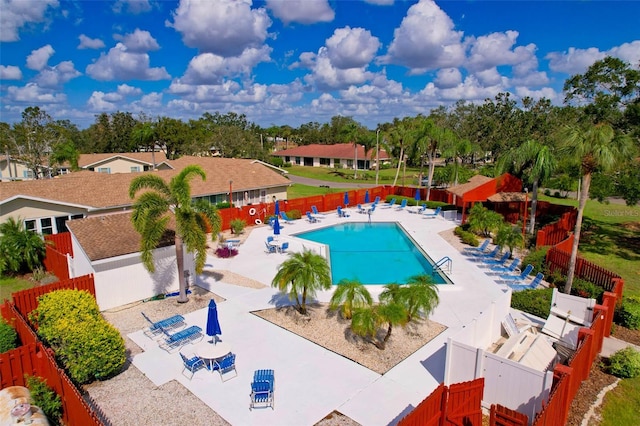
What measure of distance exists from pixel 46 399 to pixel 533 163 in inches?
1023

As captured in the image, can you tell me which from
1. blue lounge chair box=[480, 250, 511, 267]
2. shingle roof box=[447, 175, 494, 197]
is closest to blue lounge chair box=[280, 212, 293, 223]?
shingle roof box=[447, 175, 494, 197]

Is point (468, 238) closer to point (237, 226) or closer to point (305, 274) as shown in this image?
point (237, 226)

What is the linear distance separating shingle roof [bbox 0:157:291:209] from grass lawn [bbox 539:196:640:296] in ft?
76.6

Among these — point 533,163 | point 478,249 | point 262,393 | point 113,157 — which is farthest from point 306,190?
point 262,393

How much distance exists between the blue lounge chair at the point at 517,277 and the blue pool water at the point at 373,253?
2.64m

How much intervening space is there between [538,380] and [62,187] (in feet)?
85.1

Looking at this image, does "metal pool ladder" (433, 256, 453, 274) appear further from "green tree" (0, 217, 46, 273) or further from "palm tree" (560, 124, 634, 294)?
"green tree" (0, 217, 46, 273)

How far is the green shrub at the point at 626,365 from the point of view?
10.8m

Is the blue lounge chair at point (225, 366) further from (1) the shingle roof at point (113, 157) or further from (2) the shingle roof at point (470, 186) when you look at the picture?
(1) the shingle roof at point (113, 157)

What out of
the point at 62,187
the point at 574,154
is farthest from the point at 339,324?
the point at 62,187

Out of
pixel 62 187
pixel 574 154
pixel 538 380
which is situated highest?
pixel 574 154

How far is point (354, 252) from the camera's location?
24562 millimetres

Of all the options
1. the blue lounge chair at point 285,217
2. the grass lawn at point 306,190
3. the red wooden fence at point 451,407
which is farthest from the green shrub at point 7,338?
the grass lawn at point 306,190

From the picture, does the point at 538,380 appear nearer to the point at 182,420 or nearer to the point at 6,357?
the point at 182,420
